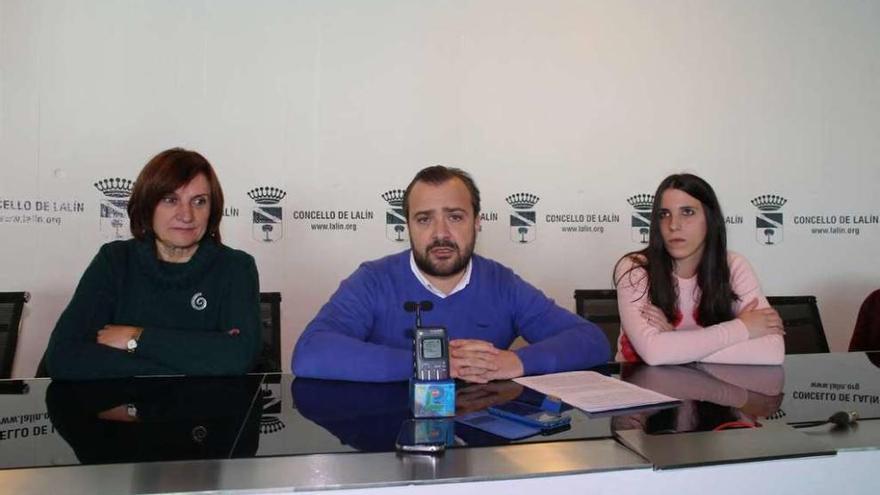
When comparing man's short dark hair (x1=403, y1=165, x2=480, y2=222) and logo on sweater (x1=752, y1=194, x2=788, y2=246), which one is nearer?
man's short dark hair (x1=403, y1=165, x2=480, y2=222)

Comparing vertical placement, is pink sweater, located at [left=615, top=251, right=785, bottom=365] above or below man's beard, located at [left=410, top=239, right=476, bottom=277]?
below

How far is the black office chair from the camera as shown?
88.6 inches

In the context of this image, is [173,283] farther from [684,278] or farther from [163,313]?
[684,278]

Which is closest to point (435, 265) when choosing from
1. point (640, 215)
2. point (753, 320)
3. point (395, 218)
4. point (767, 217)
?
point (753, 320)

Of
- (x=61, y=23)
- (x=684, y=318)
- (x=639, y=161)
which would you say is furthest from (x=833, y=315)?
(x=61, y=23)

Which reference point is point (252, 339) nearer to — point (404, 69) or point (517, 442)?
point (517, 442)

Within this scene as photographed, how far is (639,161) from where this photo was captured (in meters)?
3.92

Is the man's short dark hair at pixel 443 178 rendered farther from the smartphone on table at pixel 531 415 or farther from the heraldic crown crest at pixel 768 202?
the heraldic crown crest at pixel 768 202

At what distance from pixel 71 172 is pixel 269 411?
2.97 metres

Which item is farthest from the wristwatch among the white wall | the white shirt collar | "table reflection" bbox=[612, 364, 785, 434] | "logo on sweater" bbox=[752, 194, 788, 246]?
"logo on sweater" bbox=[752, 194, 788, 246]

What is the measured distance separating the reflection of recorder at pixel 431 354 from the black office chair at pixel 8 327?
1915 millimetres

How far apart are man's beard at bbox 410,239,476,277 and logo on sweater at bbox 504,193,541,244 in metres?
1.90

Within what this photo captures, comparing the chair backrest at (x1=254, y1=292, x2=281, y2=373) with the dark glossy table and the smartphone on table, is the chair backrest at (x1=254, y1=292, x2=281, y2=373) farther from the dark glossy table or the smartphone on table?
the smartphone on table

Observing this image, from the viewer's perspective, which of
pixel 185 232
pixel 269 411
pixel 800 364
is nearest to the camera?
pixel 269 411
